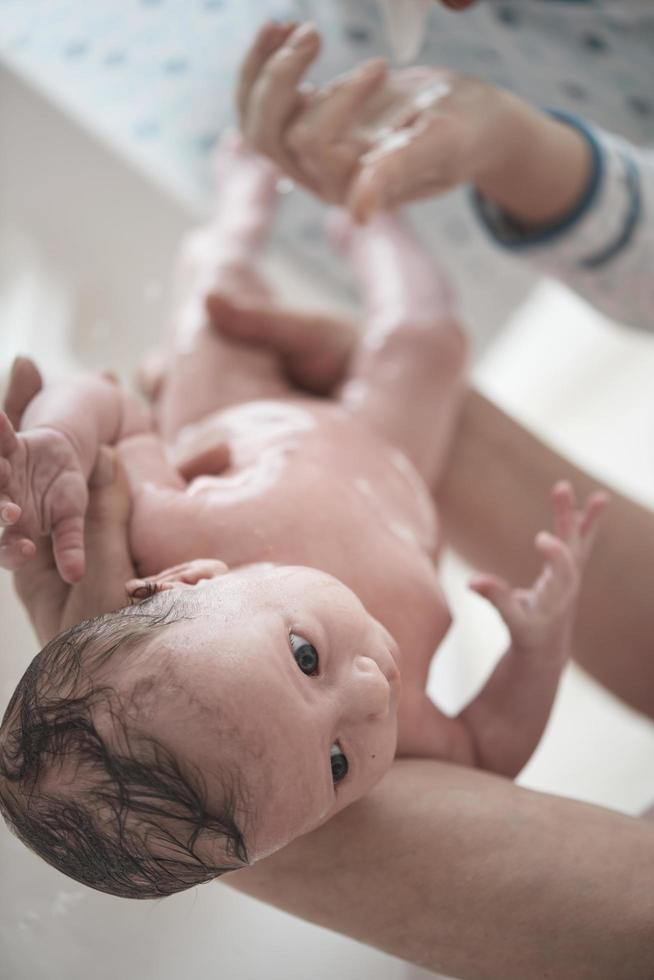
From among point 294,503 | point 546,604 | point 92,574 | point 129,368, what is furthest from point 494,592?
point 129,368

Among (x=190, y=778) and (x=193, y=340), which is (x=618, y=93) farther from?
(x=190, y=778)

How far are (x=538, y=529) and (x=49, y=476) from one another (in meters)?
0.60

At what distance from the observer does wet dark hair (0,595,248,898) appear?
531mm

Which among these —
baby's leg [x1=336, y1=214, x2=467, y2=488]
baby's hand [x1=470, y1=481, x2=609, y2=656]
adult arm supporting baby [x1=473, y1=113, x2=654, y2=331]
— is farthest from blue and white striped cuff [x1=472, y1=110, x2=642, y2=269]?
baby's hand [x1=470, y1=481, x2=609, y2=656]

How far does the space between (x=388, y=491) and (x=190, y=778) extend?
390 mm

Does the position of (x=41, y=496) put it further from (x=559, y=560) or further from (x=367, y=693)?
(x=559, y=560)

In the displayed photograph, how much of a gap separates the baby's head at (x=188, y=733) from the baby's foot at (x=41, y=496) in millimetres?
60

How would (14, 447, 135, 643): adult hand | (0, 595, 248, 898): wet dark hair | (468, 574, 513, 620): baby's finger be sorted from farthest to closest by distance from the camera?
(468, 574, 513, 620): baby's finger
(14, 447, 135, 643): adult hand
(0, 595, 248, 898): wet dark hair

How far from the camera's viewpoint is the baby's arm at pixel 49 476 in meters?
0.60

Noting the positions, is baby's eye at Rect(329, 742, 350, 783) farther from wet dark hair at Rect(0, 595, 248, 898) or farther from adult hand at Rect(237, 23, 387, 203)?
adult hand at Rect(237, 23, 387, 203)

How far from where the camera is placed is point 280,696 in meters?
0.56

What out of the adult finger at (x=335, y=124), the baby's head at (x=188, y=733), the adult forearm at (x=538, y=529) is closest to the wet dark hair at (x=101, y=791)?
the baby's head at (x=188, y=733)

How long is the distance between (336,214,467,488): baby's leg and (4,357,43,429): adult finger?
363mm

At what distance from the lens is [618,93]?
3.80ft
